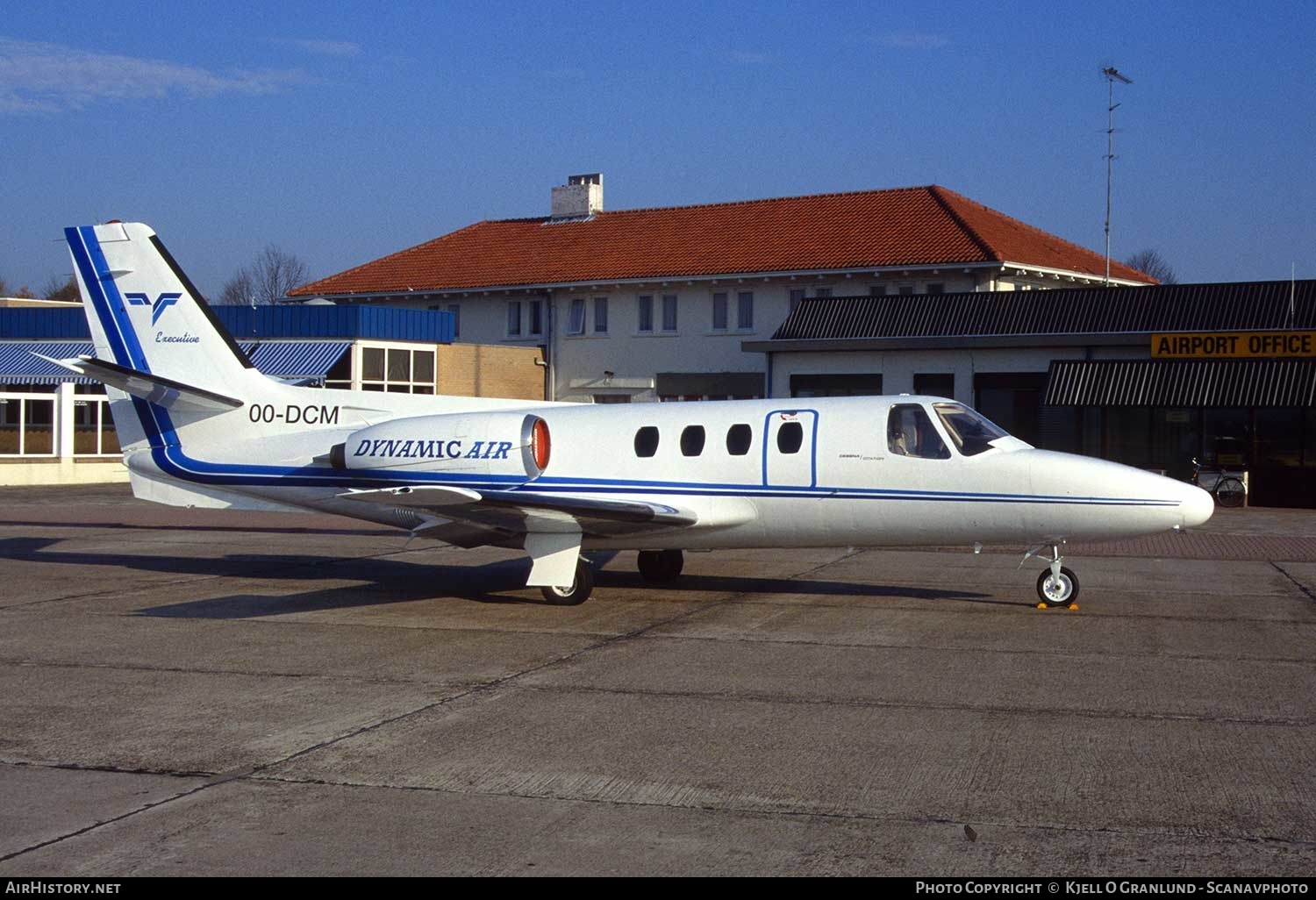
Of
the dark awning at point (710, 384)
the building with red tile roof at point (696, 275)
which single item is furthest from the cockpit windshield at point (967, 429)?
the dark awning at point (710, 384)

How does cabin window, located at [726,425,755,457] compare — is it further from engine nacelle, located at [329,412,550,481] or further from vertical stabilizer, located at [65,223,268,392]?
vertical stabilizer, located at [65,223,268,392]

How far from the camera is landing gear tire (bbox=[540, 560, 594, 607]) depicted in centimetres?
1567

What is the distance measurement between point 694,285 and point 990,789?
127 feet

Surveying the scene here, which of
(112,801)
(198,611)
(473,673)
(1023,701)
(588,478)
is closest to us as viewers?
(112,801)

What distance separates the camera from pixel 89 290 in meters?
18.3

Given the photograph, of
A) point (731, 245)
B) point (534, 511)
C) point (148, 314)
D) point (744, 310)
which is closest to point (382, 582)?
point (534, 511)

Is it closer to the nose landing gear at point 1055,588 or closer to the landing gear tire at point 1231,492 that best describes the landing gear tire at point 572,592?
the nose landing gear at point 1055,588

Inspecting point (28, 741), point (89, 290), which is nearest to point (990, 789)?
point (28, 741)

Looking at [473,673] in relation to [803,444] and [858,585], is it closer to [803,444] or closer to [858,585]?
[803,444]

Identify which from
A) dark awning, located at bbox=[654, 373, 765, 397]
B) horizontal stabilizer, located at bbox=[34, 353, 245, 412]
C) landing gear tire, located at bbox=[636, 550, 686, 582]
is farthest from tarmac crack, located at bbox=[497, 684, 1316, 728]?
dark awning, located at bbox=[654, 373, 765, 397]

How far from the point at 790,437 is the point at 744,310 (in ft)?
97.6

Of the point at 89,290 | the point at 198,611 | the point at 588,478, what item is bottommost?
the point at 198,611

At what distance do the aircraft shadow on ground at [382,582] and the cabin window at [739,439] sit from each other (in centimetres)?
200

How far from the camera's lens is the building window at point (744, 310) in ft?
148
